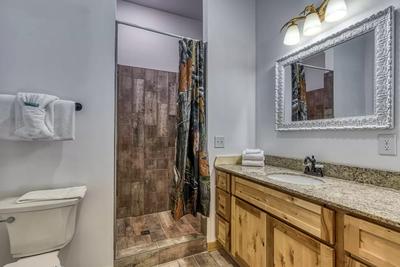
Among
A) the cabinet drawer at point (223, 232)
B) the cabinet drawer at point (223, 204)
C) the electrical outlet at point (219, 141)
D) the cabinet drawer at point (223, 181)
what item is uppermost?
the electrical outlet at point (219, 141)

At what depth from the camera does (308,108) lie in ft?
5.47

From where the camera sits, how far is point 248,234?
1.50 m

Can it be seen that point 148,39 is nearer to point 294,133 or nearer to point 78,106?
point 78,106

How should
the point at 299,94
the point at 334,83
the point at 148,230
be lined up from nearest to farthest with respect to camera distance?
the point at 334,83, the point at 299,94, the point at 148,230

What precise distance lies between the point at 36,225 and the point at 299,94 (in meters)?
2.17

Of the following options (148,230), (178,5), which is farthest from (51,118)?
(178,5)

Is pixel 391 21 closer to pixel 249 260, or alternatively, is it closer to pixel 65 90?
pixel 249 260

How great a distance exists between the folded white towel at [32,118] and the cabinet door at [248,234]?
148cm

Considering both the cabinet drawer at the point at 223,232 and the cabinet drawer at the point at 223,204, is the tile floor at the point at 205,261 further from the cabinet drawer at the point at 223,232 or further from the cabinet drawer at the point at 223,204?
the cabinet drawer at the point at 223,204

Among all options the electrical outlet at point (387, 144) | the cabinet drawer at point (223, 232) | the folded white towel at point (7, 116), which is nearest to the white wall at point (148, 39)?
the folded white towel at point (7, 116)

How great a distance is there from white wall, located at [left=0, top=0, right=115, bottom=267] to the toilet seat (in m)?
0.32

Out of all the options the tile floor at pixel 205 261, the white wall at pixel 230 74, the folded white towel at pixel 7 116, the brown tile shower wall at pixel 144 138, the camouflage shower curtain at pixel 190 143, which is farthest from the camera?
the brown tile shower wall at pixel 144 138

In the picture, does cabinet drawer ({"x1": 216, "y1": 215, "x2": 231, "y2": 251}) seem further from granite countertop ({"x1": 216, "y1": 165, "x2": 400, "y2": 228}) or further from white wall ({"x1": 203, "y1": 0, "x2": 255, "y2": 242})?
granite countertop ({"x1": 216, "y1": 165, "x2": 400, "y2": 228})

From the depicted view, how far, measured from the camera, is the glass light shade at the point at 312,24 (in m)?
1.47
